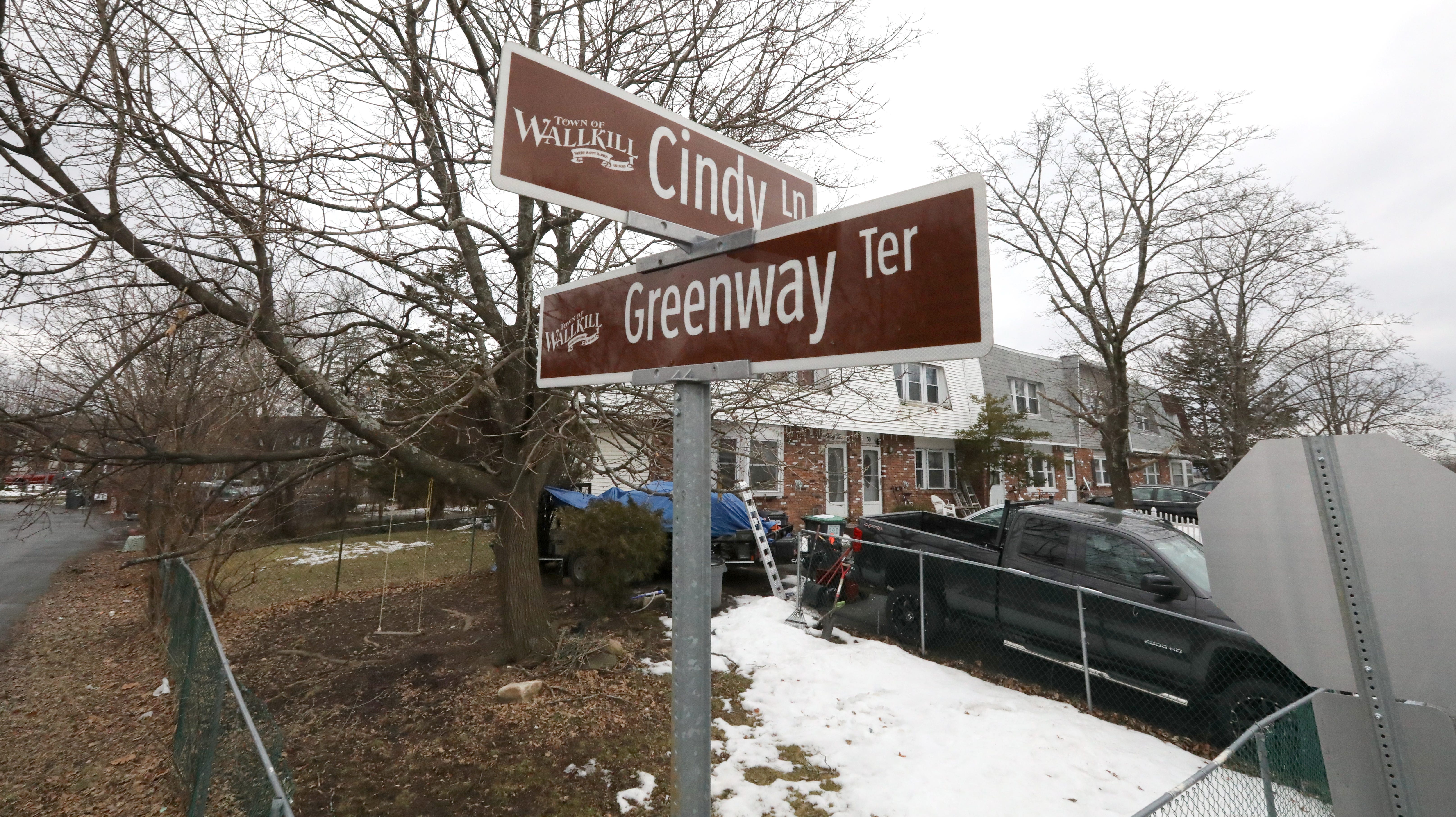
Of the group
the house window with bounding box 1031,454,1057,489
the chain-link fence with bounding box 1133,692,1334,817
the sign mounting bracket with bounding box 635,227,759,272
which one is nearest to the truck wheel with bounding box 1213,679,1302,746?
the chain-link fence with bounding box 1133,692,1334,817

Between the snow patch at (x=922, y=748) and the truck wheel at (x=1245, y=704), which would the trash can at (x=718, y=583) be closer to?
the snow patch at (x=922, y=748)

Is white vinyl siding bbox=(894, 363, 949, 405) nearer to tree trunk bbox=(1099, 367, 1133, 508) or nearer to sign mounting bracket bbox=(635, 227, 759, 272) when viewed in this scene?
tree trunk bbox=(1099, 367, 1133, 508)

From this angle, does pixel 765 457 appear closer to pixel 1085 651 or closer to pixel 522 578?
pixel 522 578

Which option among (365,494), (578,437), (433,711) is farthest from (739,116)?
(365,494)

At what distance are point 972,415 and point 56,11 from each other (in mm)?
22594

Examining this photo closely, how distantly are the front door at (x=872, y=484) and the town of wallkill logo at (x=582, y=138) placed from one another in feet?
58.4

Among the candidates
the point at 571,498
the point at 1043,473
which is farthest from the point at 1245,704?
the point at 1043,473

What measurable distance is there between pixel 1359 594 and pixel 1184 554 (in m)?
5.53

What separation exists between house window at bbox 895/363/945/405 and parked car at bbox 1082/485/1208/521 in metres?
5.79

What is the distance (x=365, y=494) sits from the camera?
21.2 metres

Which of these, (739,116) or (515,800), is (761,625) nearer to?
(515,800)

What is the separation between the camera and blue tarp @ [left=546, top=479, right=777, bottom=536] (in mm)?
10008

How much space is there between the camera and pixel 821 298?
130cm

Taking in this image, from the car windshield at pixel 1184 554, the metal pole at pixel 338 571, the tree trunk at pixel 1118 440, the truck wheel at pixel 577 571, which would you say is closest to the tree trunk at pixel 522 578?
the truck wheel at pixel 577 571
